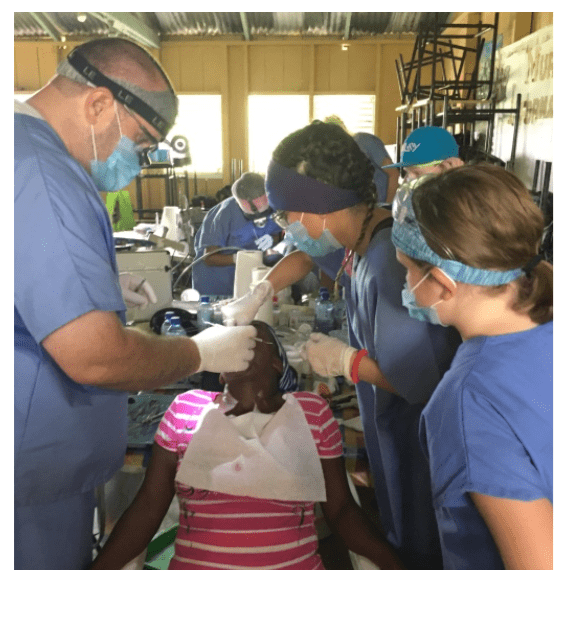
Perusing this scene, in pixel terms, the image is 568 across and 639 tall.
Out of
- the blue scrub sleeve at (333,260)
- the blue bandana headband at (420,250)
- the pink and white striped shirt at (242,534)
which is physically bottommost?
the pink and white striped shirt at (242,534)

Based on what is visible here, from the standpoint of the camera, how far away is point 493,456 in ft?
3.34

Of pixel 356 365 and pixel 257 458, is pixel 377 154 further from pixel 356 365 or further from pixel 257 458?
pixel 257 458

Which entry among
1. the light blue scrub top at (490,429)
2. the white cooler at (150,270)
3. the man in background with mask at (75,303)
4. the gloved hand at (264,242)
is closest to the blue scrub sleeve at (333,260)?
the white cooler at (150,270)

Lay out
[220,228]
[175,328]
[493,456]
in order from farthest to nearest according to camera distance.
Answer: [220,228], [175,328], [493,456]

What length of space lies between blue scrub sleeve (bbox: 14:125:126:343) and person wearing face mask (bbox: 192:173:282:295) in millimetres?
2915

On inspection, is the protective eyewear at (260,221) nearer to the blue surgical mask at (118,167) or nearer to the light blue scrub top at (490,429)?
the blue surgical mask at (118,167)

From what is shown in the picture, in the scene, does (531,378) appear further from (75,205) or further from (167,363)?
(75,205)

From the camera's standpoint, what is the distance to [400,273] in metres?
1.65

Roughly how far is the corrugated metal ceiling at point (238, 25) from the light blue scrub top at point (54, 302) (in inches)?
331

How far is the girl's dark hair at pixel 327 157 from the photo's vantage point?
180 cm

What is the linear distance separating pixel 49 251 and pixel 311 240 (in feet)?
3.26

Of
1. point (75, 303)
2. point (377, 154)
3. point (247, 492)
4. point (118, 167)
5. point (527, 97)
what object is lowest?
point (247, 492)

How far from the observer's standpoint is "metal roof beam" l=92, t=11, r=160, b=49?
6.73 metres

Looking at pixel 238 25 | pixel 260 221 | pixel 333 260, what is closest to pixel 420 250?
pixel 333 260
